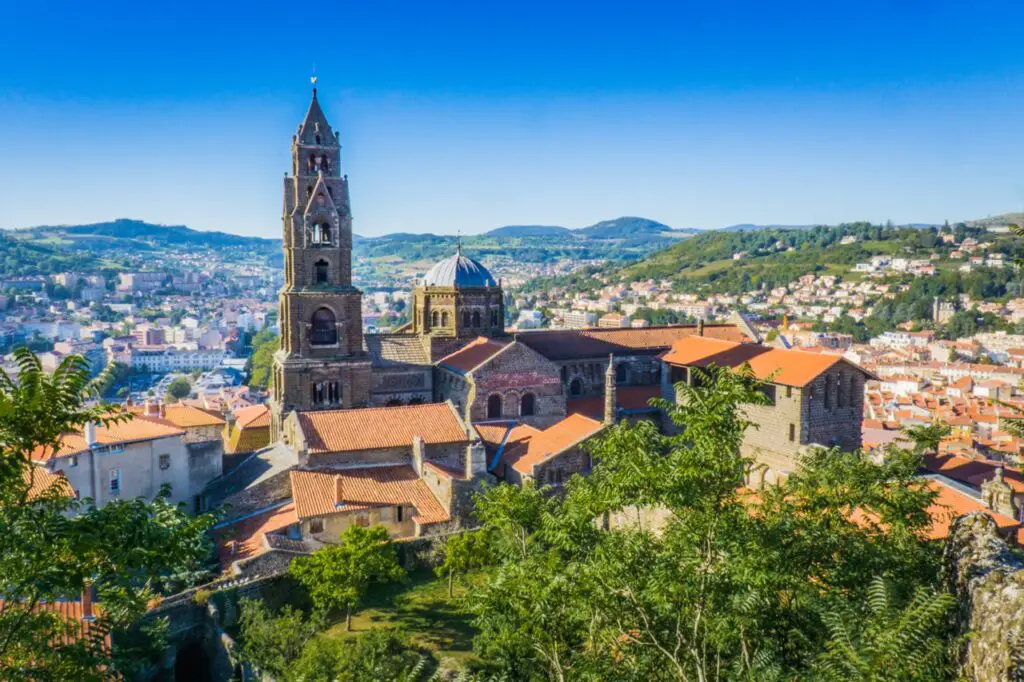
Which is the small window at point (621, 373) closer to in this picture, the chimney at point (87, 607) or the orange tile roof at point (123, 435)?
the orange tile roof at point (123, 435)

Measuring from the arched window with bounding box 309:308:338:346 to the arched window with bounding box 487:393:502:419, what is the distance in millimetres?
9002

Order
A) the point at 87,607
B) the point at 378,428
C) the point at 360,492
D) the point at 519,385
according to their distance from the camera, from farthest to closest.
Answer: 1. the point at 519,385
2. the point at 378,428
3. the point at 360,492
4. the point at 87,607

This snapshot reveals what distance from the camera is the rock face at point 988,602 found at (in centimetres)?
812

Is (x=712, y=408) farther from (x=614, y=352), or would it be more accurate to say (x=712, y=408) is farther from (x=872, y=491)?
(x=614, y=352)

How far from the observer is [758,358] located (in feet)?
133

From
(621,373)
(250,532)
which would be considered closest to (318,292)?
(250,532)

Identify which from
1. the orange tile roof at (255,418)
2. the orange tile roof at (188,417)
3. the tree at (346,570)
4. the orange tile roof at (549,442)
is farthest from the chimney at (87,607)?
the orange tile roof at (255,418)

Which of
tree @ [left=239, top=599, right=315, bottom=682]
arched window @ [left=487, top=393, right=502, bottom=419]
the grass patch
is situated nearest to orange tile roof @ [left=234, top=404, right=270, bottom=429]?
arched window @ [left=487, top=393, right=502, bottom=419]

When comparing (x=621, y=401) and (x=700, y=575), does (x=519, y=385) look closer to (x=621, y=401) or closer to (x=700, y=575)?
(x=621, y=401)

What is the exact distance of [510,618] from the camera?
1418 centimetres

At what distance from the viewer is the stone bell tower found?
41.1 metres

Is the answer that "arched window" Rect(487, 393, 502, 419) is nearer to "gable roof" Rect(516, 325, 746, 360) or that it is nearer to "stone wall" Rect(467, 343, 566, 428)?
"stone wall" Rect(467, 343, 566, 428)

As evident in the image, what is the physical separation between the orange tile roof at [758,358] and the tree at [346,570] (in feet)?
53.4

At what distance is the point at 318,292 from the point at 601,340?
56.1ft
